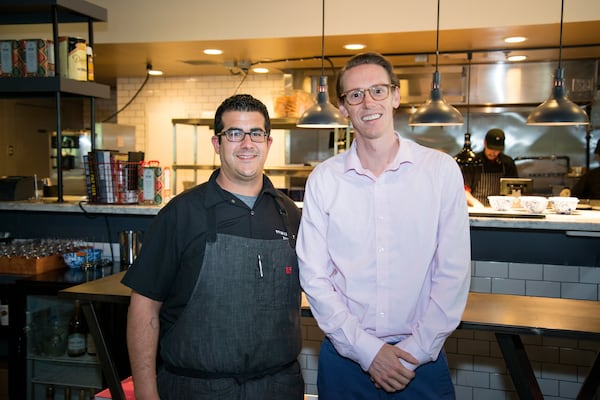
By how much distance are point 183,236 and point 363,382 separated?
0.80 metres

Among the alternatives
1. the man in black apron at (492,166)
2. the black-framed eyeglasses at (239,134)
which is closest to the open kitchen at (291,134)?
the man in black apron at (492,166)

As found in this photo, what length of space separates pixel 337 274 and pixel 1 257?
247cm

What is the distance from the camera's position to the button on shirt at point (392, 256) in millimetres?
2057

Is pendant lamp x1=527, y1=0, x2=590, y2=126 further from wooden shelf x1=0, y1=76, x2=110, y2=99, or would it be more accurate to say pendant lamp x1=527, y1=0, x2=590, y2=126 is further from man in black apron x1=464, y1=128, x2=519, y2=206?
wooden shelf x1=0, y1=76, x2=110, y2=99

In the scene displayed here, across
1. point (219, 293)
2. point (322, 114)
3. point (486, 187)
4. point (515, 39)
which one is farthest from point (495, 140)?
point (219, 293)

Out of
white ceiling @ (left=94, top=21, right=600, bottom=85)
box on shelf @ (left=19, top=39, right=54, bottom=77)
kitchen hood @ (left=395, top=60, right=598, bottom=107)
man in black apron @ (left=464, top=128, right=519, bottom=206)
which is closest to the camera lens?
box on shelf @ (left=19, top=39, right=54, bottom=77)

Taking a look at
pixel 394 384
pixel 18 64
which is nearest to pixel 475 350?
pixel 394 384

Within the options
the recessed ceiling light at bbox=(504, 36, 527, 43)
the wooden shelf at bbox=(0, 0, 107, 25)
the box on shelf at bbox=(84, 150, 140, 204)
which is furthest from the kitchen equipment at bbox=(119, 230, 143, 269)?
the recessed ceiling light at bbox=(504, 36, 527, 43)

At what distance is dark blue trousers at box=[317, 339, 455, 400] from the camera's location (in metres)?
2.10

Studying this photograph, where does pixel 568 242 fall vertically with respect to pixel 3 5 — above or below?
below

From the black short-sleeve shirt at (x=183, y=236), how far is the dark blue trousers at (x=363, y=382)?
48 cm

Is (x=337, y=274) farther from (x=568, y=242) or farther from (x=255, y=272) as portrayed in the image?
(x=568, y=242)

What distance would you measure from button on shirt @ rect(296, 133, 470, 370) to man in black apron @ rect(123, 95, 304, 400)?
167 millimetres

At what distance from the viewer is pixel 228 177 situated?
2.21 metres
